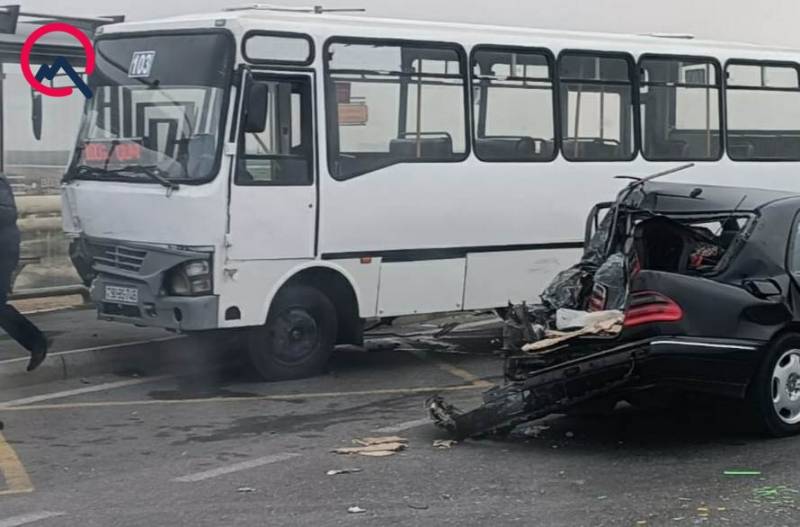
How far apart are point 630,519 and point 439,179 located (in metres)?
5.06

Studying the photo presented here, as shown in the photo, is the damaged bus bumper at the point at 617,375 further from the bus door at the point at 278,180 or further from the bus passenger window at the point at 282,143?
the bus passenger window at the point at 282,143

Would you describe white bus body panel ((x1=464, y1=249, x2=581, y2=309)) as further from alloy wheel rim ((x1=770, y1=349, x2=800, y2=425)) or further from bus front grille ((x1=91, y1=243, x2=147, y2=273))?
alloy wheel rim ((x1=770, y1=349, x2=800, y2=425))

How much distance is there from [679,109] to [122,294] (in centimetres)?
586

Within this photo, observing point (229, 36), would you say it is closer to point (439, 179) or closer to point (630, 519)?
point (439, 179)

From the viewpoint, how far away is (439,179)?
10.6 metres

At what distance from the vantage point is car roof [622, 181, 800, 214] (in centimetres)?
796

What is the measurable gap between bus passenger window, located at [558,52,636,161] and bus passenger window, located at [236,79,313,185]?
9.09ft

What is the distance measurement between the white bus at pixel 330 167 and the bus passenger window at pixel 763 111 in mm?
1415

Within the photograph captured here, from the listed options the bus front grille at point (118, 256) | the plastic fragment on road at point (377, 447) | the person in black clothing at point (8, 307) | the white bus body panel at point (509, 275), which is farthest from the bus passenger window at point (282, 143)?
the plastic fragment on road at point (377, 447)

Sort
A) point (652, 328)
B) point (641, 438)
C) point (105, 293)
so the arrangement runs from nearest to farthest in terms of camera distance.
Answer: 1. point (652, 328)
2. point (641, 438)
3. point (105, 293)

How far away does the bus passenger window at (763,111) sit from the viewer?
1288 cm

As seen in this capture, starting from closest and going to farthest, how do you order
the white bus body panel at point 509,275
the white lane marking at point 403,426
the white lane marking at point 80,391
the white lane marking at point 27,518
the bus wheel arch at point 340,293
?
1. the white lane marking at point 27,518
2. the white lane marking at point 403,426
3. the white lane marking at point 80,391
4. the bus wheel arch at point 340,293
5. the white bus body panel at point 509,275

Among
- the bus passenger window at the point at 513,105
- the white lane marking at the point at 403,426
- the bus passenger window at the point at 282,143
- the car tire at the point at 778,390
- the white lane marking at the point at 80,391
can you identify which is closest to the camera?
the car tire at the point at 778,390

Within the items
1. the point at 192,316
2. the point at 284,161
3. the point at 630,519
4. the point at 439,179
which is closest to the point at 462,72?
the point at 439,179
